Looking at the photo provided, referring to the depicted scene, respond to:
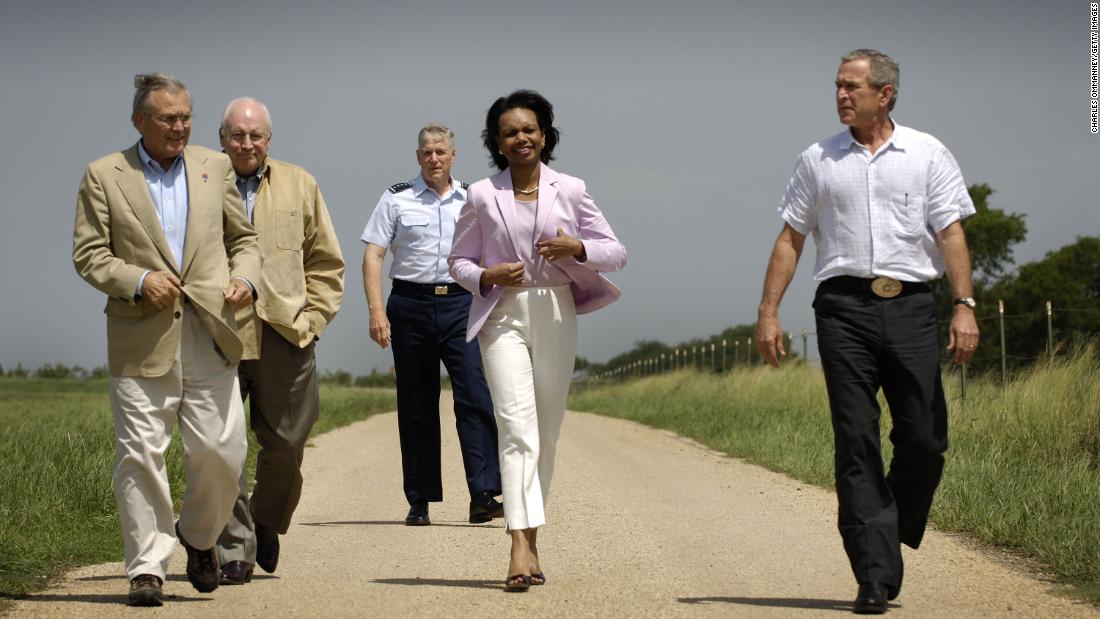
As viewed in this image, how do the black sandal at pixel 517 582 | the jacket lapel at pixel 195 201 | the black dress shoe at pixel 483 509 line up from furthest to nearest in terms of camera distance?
1. the black dress shoe at pixel 483 509
2. the black sandal at pixel 517 582
3. the jacket lapel at pixel 195 201

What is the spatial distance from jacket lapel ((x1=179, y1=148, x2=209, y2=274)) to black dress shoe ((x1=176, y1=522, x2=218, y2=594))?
47.4 inches

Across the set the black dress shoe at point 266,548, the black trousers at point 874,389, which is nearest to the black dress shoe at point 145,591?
the black dress shoe at point 266,548

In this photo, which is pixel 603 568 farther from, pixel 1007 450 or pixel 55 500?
pixel 1007 450

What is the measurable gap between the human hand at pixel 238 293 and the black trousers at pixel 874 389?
8.24 feet

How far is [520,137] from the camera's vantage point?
23.4ft

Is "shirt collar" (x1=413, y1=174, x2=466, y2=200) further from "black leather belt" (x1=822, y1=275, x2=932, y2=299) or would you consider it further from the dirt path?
"black leather belt" (x1=822, y1=275, x2=932, y2=299)

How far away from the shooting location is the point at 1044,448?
11.9 m

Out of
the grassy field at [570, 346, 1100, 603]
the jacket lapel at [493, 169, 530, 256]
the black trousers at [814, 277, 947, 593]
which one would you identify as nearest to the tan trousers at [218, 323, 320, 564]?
the jacket lapel at [493, 169, 530, 256]

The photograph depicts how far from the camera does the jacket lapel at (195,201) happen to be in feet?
21.2

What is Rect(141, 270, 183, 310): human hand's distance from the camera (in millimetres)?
6191

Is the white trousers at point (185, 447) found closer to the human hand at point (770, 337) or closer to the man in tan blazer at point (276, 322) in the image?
the man in tan blazer at point (276, 322)

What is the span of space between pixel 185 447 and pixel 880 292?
3.05 meters

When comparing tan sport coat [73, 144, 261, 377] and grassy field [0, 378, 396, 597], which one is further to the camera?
grassy field [0, 378, 396, 597]

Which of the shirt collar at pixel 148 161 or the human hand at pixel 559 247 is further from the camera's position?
the human hand at pixel 559 247
